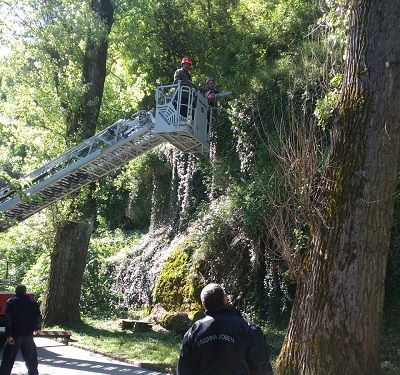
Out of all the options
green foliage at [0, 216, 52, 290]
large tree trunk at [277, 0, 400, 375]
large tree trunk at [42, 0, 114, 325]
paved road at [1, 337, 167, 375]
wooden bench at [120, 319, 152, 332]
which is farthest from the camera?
green foliage at [0, 216, 52, 290]

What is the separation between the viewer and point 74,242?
16.5 m

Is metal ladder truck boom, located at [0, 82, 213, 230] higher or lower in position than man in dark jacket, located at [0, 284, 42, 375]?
higher

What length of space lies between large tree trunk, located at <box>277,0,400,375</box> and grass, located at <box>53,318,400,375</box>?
5.79ft

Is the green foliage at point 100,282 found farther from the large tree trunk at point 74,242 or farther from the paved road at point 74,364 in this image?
the paved road at point 74,364

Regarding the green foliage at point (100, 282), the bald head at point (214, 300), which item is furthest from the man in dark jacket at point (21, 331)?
the green foliage at point (100, 282)

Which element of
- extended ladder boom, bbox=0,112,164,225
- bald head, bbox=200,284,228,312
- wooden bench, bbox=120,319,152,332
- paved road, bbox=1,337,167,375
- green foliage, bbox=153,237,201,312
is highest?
extended ladder boom, bbox=0,112,164,225

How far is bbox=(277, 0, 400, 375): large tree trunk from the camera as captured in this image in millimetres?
7777

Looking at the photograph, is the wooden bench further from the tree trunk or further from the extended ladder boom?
Result: the extended ladder boom

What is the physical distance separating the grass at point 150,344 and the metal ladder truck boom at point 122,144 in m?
3.71

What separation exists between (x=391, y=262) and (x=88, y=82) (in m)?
10.4

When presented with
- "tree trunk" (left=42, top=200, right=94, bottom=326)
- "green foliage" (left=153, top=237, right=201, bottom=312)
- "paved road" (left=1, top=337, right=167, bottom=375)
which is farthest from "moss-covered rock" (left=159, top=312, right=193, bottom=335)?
"tree trunk" (left=42, top=200, right=94, bottom=326)

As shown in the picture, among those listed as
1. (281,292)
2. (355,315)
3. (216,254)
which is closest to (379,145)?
(355,315)

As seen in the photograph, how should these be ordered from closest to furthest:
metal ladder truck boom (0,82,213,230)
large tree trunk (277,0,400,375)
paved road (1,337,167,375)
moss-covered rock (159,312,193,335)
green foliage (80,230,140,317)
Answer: large tree trunk (277,0,400,375)
paved road (1,337,167,375)
metal ladder truck boom (0,82,213,230)
moss-covered rock (159,312,193,335)
green foliage (80,230,140,317)

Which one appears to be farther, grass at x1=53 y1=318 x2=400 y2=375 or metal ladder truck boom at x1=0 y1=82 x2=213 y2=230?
metal ladder truck boom at x1=0 y1=82 x2=213 y2=230
